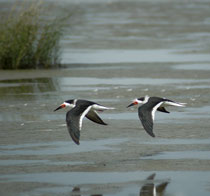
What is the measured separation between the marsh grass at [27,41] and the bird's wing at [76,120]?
8.47m

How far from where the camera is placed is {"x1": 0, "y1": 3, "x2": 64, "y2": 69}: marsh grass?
57.0 ft

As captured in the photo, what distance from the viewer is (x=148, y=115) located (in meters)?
9.04

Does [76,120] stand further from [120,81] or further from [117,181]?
[120,81]

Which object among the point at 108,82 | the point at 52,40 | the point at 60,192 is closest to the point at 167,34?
the point at 52,40

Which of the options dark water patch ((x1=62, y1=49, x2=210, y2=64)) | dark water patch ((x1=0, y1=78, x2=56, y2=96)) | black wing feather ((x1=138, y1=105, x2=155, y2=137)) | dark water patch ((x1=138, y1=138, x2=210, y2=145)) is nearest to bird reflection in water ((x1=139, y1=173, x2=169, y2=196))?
black wing feather ((x1=138, y1=105, x2=155, y2=137))

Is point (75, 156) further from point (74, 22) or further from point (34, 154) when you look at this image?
point (74, 22)

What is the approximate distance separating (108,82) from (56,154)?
692cm

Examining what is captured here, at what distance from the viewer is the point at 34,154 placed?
27.8 ft

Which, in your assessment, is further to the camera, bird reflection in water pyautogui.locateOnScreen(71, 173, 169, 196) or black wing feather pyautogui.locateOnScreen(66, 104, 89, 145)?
black wing feather pyautogui.locateOnScreen(66, 104, 89, 145)

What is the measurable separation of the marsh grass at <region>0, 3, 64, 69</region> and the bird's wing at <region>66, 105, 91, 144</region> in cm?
847

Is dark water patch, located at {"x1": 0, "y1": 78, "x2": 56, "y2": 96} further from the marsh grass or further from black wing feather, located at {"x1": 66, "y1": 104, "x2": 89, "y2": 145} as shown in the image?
black wing feather, located at {"x1": 66, "y1": 104, "x2": 89, "y2": 145}

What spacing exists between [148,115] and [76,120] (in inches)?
37.8

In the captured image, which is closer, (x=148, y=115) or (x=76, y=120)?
(x=76, y=120)

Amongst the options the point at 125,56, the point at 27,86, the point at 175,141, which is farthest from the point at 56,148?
the point at 125,56
